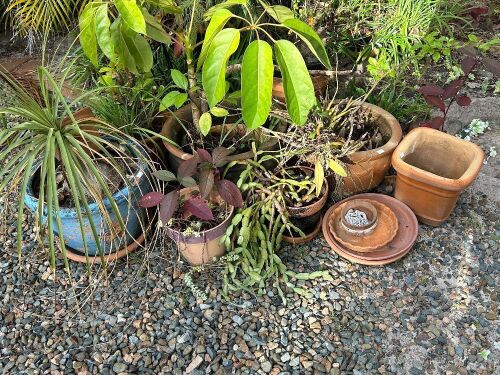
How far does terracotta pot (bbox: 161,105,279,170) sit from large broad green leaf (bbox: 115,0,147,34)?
574 mm

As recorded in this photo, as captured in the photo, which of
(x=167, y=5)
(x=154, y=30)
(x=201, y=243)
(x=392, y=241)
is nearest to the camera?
(x=167, y=5)

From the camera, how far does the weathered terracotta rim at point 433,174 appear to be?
1858 millimetres

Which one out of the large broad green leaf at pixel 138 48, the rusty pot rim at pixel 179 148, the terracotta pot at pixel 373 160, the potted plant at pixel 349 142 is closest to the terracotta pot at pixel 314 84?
the potted plant at pixel 349 142

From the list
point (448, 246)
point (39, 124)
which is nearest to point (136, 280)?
point (39, 124)

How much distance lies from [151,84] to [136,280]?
84 cm

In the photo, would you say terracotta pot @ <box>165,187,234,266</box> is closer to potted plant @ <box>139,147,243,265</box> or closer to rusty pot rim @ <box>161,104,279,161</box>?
potted plant @ <box>139,147,243,265</box>

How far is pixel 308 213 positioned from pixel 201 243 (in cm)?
44

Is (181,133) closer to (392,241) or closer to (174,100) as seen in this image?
(174,100)

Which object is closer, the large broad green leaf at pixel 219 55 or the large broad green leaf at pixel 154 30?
the large broad green leaf at pixel 219 55

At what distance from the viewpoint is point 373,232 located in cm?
199

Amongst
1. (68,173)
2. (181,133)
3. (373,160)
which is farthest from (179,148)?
(373,160)

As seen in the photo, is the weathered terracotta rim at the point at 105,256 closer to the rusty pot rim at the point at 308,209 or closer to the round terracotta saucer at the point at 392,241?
the rusty pot rim at the point at 308,209

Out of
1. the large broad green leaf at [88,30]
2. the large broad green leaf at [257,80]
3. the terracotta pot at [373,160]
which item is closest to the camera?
the large broad green leaf at [257,80]

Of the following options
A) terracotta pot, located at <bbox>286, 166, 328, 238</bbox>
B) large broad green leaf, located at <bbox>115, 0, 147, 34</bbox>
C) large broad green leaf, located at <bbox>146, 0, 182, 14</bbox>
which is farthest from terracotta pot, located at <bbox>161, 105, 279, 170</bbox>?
large broad green leaf, located at <bbox>115, 0, 147, 34</bbox>
